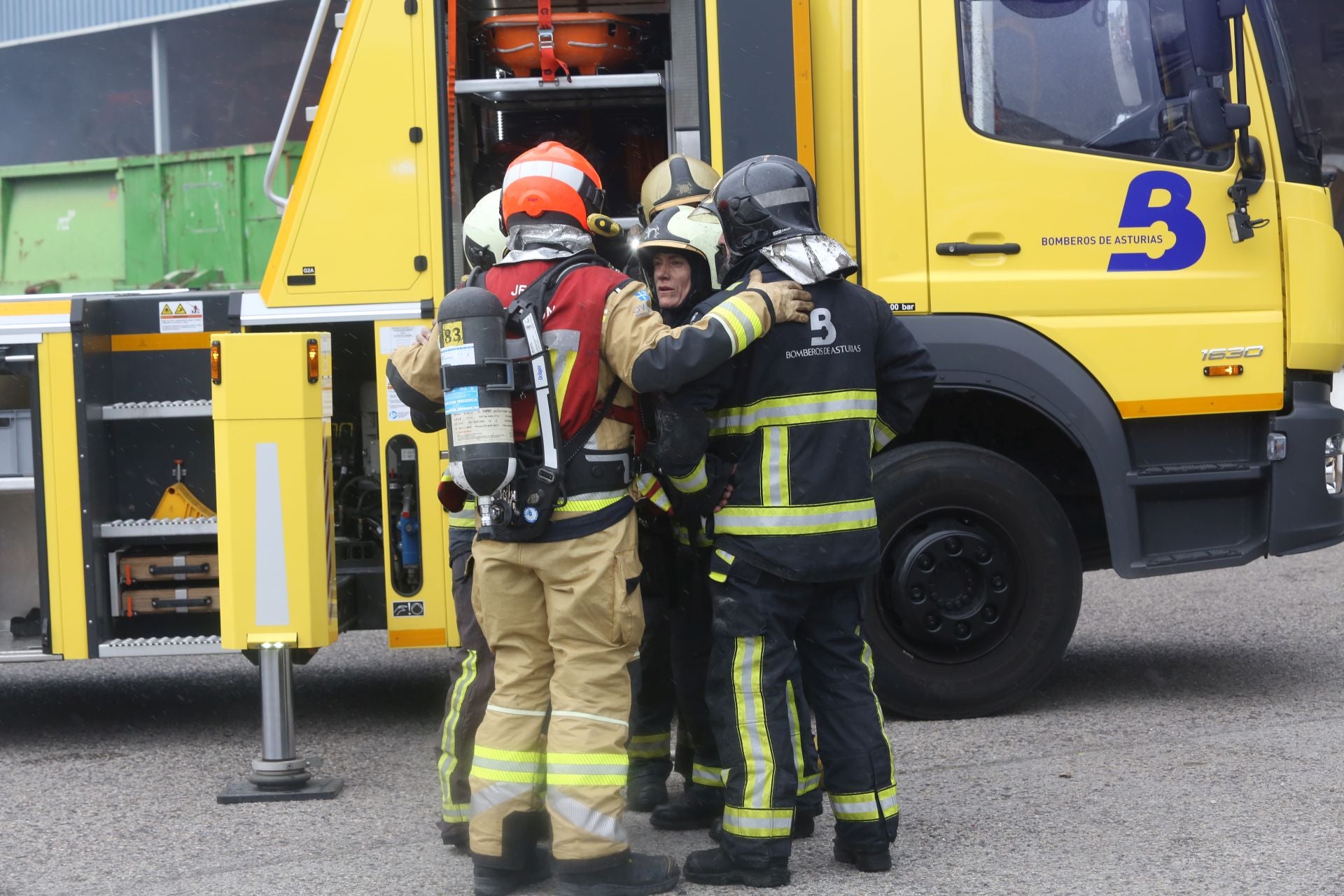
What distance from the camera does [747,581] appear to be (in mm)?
3850

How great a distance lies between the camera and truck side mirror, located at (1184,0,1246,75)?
16.3 ft

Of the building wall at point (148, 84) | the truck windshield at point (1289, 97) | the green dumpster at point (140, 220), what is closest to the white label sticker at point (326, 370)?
the truck windshield at point (1289, 97)

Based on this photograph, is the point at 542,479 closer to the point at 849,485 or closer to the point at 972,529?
the point at 849,485

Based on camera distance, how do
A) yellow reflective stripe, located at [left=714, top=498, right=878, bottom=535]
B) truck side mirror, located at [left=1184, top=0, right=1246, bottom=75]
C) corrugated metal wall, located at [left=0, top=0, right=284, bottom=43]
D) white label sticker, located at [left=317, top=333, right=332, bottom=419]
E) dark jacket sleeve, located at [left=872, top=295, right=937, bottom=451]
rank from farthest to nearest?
corrugated metal wall, located at [left=0, top=0, right=284, bottom=43], truck side mirror, located at [left=1184, top=0, right=1246, bottom=75], white label sticker, located at [left=317, top=333, right=332, bottom=419], dark jacket sleeve, located at [left=872, top=295, right=937, bottom=451], yellow reflective stripe, located at [left=714, top=498, right=878, bottom=535]

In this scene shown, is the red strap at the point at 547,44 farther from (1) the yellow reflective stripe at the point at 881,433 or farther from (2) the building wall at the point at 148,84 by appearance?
(2) the building wall at the point at 148,84

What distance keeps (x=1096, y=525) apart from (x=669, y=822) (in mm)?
2425

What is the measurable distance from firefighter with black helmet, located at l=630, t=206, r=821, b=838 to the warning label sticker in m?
A: 1.96

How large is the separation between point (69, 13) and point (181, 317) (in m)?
13.2

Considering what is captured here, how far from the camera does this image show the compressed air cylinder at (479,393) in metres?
3.62

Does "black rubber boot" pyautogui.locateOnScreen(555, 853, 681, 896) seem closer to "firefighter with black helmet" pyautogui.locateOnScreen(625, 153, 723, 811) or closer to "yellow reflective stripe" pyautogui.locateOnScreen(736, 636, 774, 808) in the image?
"yellow reflective stripe" pyautogui.locateOnScreen(736, 636, 774, 808)

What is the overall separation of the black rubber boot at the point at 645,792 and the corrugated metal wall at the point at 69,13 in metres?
14.2

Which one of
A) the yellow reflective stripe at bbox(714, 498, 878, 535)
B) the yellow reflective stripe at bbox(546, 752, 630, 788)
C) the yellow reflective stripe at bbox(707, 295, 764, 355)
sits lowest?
the yellow reflective stripe at bbox(546, 752, 630, 788)

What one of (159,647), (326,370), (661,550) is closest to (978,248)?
(661,550)

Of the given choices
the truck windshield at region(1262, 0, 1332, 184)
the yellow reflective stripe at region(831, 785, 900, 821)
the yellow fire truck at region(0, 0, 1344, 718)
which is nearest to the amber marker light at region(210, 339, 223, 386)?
the yellow fire truck at region(0, 0, 1344, 718)
